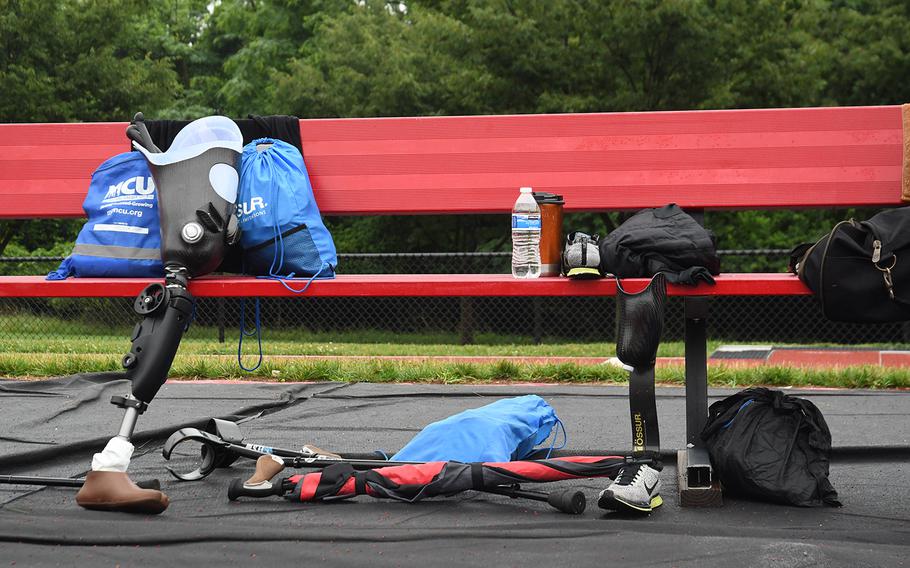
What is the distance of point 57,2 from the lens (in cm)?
1667

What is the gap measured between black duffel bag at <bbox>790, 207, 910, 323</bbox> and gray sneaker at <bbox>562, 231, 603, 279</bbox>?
634mm

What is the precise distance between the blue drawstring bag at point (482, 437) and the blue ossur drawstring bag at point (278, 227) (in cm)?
66

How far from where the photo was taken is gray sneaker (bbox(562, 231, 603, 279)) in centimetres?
307

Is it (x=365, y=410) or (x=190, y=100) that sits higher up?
(x=190, y=100)

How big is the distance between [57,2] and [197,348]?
9.61 m

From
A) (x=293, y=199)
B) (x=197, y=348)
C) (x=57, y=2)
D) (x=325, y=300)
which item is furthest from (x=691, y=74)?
(x=293, y=199)

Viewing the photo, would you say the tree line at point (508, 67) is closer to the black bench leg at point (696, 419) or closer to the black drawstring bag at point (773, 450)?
the black bench leg at point (696, 419)

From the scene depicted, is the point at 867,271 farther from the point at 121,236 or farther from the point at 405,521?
the point at 121,236

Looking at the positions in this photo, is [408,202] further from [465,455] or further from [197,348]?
[197,348]

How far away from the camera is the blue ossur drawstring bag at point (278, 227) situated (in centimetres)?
347

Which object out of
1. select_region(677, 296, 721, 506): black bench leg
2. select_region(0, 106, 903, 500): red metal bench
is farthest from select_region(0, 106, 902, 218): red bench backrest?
select_region(677, 296, 721, 506): black bench leg

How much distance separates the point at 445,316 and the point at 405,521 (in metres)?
11.9

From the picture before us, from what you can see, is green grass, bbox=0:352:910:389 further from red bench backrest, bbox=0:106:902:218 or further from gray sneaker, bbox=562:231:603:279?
gray sneaker, bbox=562:231:603:279

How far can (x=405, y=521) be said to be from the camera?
110 inches
